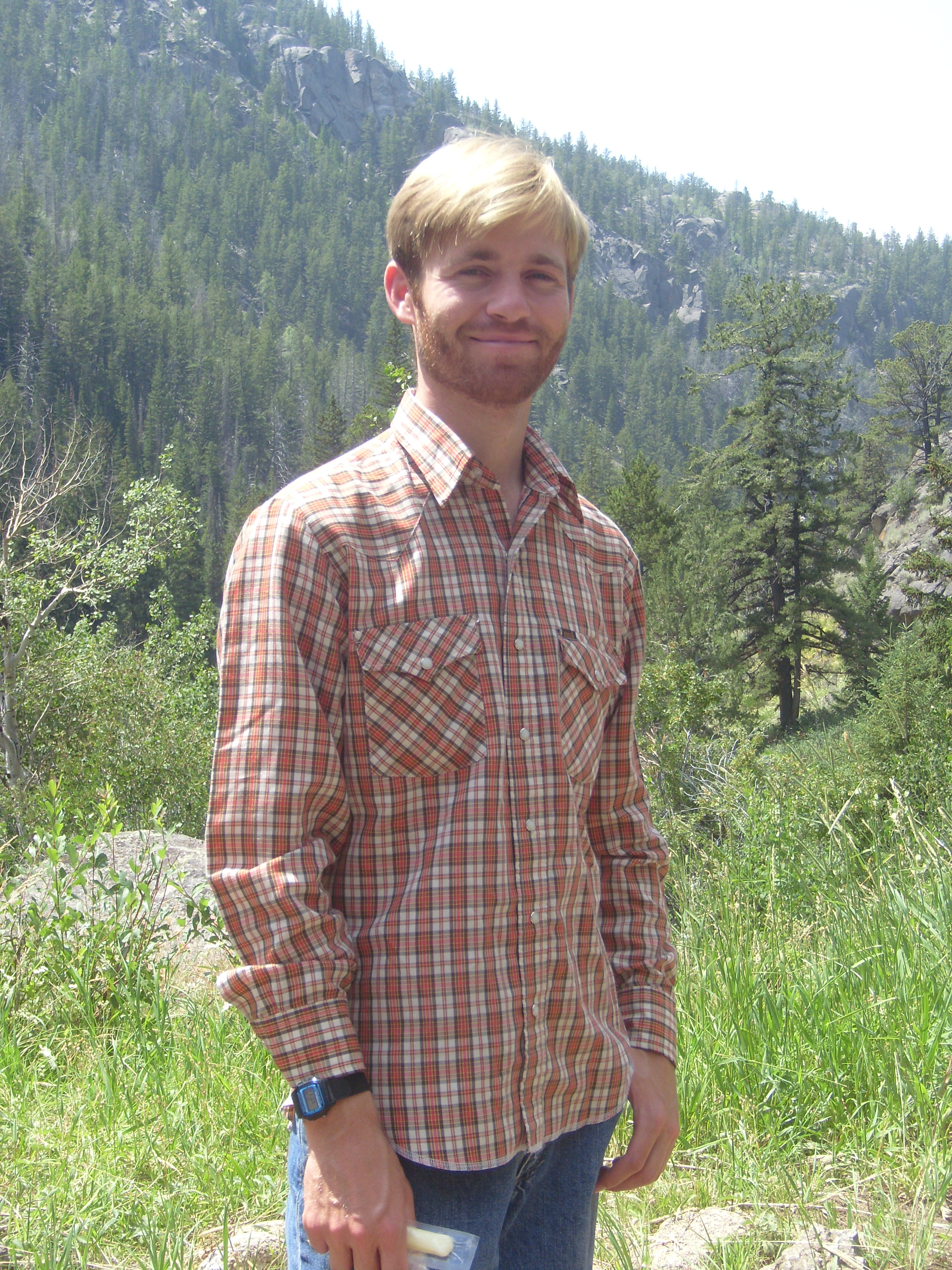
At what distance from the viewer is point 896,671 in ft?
62.1

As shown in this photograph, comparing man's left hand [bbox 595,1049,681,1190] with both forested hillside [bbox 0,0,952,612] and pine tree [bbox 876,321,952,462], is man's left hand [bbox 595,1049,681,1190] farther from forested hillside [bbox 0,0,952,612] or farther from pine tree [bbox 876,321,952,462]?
pine tree [bbox 876,321,952,462]

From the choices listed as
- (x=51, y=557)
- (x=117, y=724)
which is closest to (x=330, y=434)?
(x=117, y=724)

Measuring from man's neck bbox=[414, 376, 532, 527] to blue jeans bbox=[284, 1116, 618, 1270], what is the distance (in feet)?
3.00

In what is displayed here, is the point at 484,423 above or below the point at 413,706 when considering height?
above

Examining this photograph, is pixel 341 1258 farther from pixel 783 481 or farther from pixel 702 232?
pixel 702 232

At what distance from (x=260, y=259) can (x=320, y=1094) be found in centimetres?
13568

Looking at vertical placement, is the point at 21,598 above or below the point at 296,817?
below

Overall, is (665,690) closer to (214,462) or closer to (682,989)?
(682,989)

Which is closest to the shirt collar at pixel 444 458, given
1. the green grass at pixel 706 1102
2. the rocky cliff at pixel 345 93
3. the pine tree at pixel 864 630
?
the green grass at pixel 706 1102

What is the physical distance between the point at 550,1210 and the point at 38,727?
12573mm

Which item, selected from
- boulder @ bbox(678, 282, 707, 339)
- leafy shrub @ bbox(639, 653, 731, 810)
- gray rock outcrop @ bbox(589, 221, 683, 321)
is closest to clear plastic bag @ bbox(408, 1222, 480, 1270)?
leafy shrub @ bbox(639, 653, 731, 810)

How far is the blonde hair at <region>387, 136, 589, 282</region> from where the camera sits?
148 centimetres

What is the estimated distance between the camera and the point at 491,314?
1.51m

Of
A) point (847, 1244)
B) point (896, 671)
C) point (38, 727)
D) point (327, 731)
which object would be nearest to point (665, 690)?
point (896, 671)
